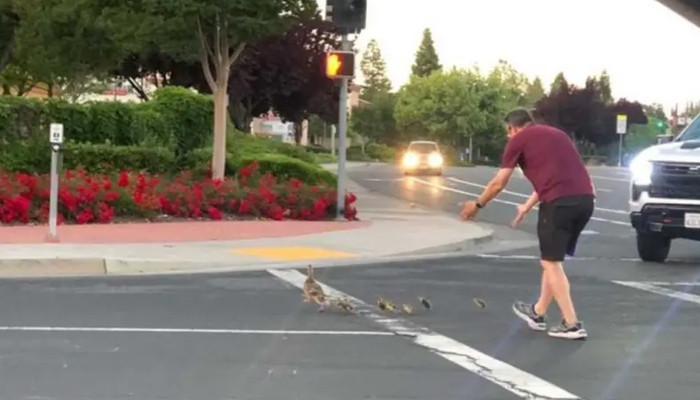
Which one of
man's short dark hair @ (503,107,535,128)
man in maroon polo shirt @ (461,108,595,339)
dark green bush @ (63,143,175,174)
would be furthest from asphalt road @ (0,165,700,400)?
dark green bush @ (63,143,175,174)

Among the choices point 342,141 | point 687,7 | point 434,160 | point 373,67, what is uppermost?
point 373,67

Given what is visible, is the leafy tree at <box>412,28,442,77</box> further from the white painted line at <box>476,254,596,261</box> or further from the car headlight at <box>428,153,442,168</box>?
the white painted line at <box>476,254,596,261</box>

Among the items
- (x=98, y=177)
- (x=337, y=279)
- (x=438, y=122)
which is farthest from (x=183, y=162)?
(x=438, y=122)

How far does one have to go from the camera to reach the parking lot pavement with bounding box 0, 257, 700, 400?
6.67 meters

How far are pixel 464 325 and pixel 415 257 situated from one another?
5633 millimetres

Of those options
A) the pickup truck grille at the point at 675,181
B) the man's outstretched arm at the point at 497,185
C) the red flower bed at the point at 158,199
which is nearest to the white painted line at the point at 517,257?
the pickup truck grille at the point at 675,181

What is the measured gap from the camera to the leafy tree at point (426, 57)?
138 meters

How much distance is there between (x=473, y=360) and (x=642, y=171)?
7227mm

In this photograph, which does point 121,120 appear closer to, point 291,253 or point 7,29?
point 291,253

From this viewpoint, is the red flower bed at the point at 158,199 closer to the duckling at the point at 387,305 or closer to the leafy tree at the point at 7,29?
the duckling at the point at 387,305

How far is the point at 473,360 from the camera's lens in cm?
755

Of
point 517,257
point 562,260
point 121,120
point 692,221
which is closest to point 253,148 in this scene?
point 121,120

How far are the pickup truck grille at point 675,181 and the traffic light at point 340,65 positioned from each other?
6.11 metres

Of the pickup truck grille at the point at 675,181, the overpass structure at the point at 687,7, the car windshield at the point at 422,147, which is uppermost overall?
the overpass structure at the point at 687,7
